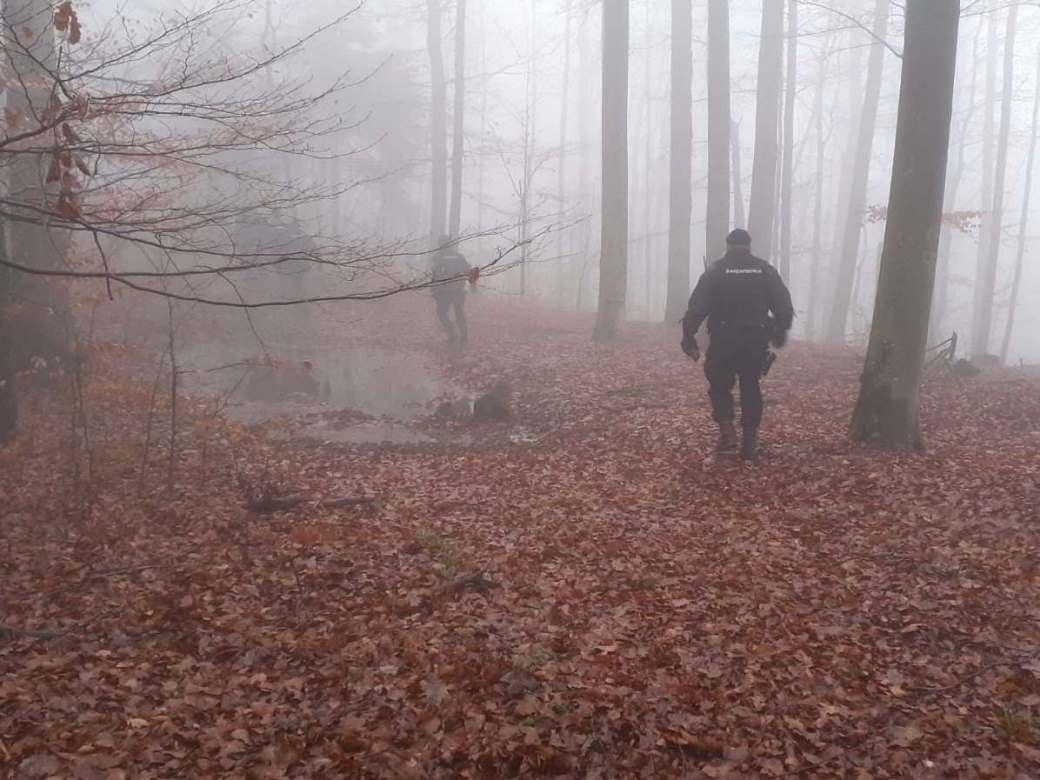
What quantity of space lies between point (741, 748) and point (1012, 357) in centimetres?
3851

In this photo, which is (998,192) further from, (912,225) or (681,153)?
(912,225)

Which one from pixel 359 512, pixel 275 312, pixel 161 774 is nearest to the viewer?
pixel 161 774

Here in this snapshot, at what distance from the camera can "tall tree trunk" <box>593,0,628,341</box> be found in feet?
50.9

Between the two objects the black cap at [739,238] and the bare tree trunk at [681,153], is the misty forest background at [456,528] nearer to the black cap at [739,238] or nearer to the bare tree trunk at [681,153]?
the black cap at [739,238]

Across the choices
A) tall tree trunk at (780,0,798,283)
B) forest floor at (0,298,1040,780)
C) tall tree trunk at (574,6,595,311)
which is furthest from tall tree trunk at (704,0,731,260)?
tall tree trunk at (574,6,595,311)

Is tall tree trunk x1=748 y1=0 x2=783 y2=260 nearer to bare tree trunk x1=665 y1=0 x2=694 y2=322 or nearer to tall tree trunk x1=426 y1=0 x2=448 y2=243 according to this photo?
bare tree trunk x1=665 y1=0 x2=694 y2=322

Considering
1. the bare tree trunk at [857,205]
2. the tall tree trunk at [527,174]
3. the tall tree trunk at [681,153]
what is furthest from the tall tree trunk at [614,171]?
the bare tree trunk at [857,205]

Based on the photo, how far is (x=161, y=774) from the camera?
11.7 ft

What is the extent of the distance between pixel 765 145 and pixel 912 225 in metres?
10.9

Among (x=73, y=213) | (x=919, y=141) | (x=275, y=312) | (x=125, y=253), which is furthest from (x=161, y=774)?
(x=125, y=253)

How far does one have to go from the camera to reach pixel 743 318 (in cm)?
770

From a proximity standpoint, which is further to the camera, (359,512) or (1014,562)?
(359,512)

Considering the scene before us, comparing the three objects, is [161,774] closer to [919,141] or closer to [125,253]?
[919,141]

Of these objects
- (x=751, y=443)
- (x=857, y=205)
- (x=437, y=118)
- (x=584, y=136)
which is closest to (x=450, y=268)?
(x=751, y=443)
